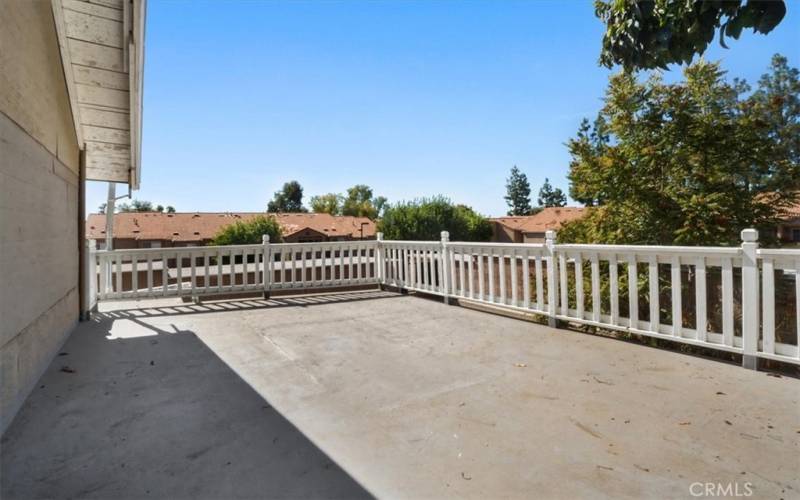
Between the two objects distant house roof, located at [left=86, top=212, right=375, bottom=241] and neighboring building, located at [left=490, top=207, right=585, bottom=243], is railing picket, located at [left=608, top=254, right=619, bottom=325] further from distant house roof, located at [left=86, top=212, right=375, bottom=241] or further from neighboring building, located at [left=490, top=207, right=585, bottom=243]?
distant house roof, located at [left=86, top=212, right=375, bottom=241]

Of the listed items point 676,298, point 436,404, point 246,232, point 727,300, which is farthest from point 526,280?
point 246,232

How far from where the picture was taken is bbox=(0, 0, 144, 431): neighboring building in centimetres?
229

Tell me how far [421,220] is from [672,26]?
18485mm

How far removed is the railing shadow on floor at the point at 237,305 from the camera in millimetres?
5414

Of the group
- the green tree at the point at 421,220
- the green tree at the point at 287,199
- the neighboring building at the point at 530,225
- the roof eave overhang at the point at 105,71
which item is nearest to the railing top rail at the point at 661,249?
the roof eave overhang at the point at 105,71

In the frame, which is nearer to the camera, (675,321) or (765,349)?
(765,349)

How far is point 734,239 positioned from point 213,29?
8438 mm

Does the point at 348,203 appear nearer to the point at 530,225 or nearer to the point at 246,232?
the point at 530,225

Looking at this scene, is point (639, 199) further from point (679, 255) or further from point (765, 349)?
point (765, 349)

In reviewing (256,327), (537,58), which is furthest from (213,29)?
(537,58)

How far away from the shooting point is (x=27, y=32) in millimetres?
2713

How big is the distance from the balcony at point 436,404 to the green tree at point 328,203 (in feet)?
162

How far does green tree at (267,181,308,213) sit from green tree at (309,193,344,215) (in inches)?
175

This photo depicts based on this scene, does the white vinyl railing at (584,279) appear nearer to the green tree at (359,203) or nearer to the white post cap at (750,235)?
the white post cap at (750,235)
